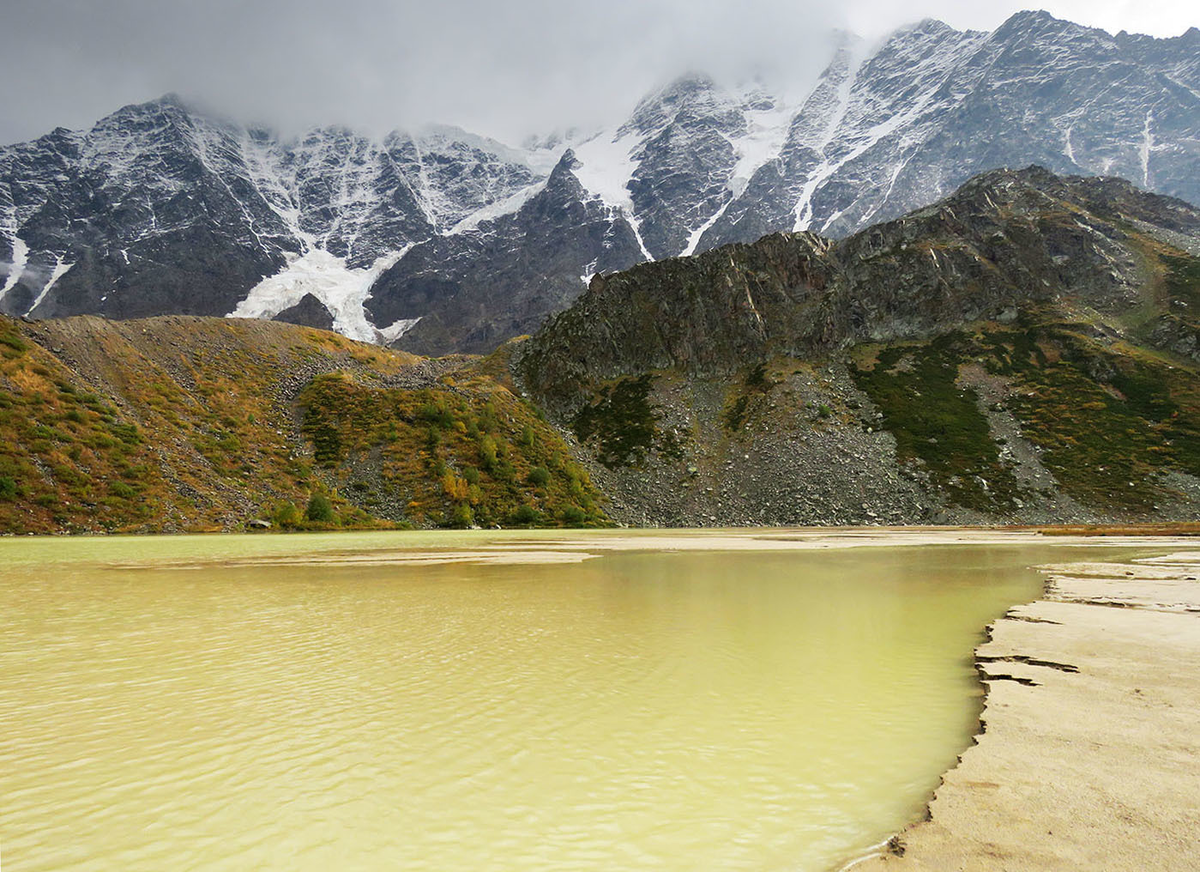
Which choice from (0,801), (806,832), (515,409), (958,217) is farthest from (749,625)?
(958,217)

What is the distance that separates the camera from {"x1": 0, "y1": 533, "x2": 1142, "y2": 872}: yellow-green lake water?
15.6 feet

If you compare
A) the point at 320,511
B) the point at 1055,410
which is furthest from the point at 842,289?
the point at 320,511

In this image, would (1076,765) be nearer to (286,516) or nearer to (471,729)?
(471,729)

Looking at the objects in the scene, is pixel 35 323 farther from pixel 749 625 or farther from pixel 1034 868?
pixel 1034 868

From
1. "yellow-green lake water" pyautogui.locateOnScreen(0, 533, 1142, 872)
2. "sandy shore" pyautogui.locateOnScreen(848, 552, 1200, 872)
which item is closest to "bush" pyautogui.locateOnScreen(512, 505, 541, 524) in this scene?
"yellow-green lake water" pyautogui.locateOnScreen(0, 533, 1142, 872)

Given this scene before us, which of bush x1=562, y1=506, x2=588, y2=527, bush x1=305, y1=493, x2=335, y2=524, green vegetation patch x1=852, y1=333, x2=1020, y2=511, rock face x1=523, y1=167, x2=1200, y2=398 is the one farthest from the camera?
rock face x1=523, y1=167, x2=1200, y2=398

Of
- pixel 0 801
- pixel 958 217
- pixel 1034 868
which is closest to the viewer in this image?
pixel 1034 868

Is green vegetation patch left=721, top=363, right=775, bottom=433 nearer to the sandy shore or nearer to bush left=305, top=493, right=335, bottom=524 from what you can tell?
bush left=305, top=493, right=335, bottom=524

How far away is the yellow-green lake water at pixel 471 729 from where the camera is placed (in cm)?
475

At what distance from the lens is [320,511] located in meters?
64.2

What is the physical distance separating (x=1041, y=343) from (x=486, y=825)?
13793cm

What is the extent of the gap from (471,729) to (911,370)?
122 meters

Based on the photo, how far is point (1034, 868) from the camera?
4.05 metres

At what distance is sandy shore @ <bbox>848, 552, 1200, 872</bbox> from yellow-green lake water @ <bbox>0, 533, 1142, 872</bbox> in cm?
38
